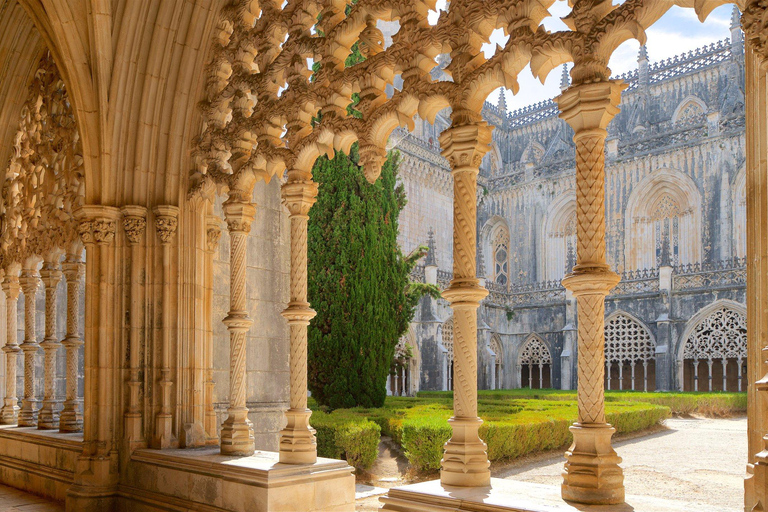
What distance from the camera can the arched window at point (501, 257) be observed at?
89.4ft

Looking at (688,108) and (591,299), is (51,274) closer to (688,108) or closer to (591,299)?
(591,299)

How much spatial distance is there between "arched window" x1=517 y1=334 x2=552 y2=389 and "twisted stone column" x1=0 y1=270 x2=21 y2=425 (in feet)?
58.2

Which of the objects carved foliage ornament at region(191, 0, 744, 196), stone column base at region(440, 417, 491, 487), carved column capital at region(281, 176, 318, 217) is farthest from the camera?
carved column capital at region(281, 176, 318, 217)

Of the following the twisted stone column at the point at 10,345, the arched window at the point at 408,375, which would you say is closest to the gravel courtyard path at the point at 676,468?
the twisted stone column at the point at 10,345

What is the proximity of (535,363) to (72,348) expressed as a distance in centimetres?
1867

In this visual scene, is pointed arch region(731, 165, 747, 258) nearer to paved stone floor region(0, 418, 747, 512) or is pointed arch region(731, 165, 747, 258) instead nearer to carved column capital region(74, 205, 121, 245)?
paved stone floor region(0, 418, 747, 512)

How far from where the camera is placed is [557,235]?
83.2ft

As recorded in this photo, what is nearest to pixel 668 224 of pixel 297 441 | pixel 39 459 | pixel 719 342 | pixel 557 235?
pixel 557 235

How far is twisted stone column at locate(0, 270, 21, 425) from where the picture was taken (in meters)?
5.92

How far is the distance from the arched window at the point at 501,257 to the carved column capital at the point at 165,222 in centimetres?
2355

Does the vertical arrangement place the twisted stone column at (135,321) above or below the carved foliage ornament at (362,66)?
below

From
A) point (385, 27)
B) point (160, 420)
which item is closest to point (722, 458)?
point (160, 420)

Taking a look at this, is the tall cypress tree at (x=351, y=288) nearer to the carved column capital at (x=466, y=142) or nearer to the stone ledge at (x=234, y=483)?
the stone ledge at (x=234, y=483)

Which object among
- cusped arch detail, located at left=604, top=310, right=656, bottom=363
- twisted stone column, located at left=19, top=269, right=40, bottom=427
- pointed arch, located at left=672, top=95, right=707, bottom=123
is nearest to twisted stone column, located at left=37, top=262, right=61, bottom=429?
twisted stone column, located at left=19, top=269, right=40, bottom=427
